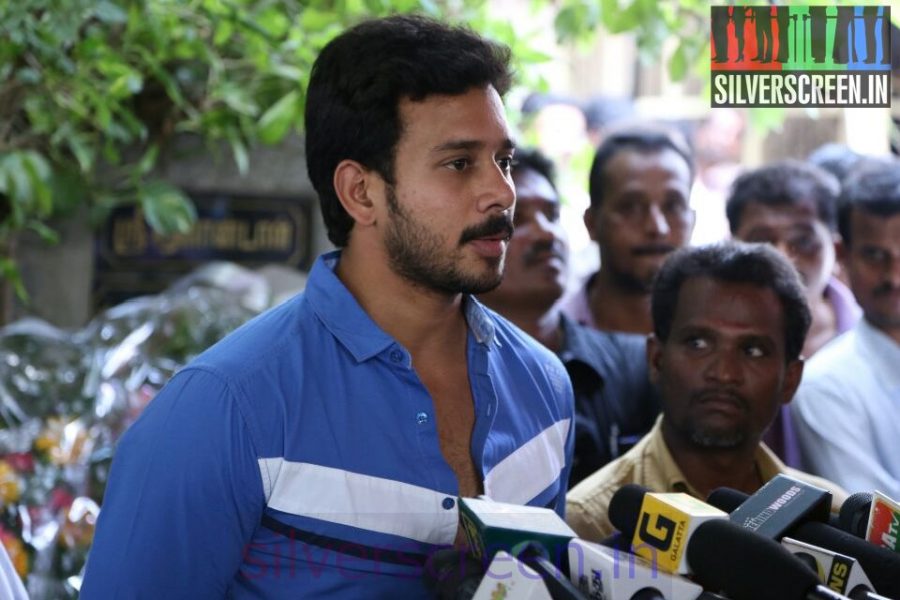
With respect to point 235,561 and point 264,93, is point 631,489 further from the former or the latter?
point 264,93

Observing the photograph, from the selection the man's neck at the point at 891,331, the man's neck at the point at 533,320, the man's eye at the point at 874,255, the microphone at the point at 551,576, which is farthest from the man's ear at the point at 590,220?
the microphone at the point at 551,576

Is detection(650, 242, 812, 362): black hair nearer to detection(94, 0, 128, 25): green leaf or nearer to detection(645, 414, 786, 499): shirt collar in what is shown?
detection(645, 414, 786, 499): shirt collar

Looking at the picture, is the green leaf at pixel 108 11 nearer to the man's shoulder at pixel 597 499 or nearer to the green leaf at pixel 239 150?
the green leaf at pixel 239 150

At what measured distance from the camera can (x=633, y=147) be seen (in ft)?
11.9

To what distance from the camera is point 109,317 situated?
11.2 feet

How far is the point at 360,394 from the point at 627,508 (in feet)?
1.33

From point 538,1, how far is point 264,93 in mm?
801

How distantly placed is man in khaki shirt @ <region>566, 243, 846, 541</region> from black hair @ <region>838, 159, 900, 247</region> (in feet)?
A: 2.06

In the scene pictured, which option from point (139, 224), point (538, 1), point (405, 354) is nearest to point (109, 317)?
point (139, 224)

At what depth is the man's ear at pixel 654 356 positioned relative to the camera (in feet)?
8.84

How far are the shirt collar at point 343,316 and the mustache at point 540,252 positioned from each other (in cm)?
131

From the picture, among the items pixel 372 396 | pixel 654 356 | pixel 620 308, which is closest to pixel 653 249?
pixel 620 308

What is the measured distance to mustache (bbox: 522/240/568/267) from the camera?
324cm

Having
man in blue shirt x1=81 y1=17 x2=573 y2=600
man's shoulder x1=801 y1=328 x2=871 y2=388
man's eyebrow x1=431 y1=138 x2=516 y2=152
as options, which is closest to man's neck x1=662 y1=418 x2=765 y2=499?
man's shoulder x1=801 y1=328 x2=871 y2=388
